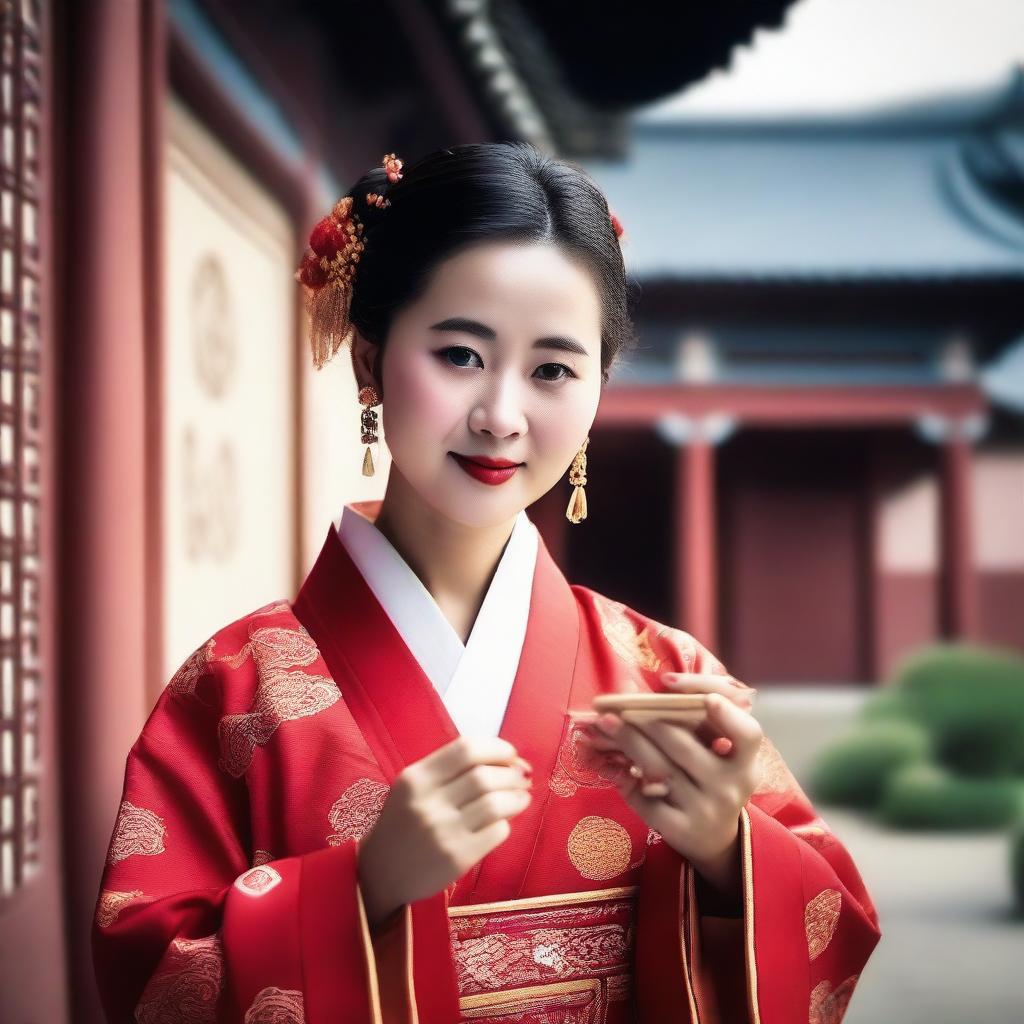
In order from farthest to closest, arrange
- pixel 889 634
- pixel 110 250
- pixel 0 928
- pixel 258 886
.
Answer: pixel 889 634 < pixel 110 250 < pixel 0 928 < pixel 258 886

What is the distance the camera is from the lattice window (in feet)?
7.94

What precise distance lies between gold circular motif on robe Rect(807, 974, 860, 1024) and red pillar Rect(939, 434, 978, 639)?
9562mm

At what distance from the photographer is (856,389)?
1036cm

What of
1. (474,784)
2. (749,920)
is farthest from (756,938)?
(474,784)

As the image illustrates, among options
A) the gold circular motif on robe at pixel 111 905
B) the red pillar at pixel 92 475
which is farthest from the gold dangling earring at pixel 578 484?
the red pillar at pixel 92 475

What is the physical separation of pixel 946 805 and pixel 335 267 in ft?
25.0

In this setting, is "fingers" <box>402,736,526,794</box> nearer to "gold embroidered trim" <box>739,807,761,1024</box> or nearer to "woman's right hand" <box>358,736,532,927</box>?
"woman's right hand" <box>358,736,532,927</box>

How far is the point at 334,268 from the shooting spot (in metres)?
1.55

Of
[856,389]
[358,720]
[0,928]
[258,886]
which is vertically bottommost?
[0,928]

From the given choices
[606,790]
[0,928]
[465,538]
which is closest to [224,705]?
[465,538]

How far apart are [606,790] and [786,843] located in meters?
0.21

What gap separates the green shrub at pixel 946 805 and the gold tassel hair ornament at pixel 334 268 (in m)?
7.43

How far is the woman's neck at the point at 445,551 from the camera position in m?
1.54

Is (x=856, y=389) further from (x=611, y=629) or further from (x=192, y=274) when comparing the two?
(x=611, y=629)
